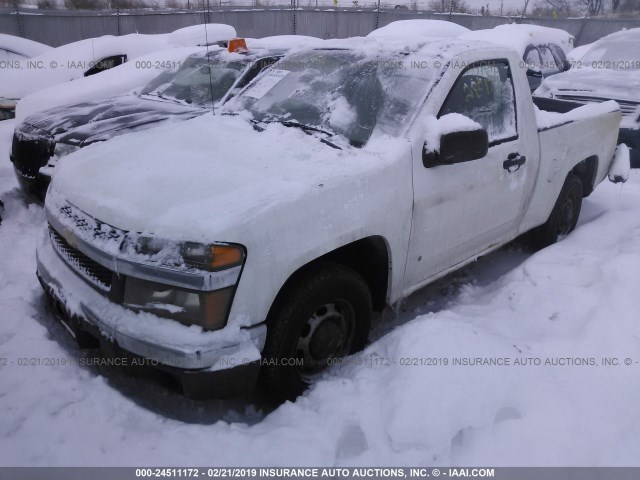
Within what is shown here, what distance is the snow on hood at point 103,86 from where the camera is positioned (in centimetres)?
656

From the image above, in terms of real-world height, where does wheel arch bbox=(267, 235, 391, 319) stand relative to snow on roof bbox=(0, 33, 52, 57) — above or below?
below

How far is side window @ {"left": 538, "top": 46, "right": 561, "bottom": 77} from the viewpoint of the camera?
1045 centimetres

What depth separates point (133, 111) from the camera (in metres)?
5.53

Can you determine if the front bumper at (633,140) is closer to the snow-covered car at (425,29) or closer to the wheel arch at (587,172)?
the wheel arch at (587,172)

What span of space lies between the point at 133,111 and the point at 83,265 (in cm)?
347

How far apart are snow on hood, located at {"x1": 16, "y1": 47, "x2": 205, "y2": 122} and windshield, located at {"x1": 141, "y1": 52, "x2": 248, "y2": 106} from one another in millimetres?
488

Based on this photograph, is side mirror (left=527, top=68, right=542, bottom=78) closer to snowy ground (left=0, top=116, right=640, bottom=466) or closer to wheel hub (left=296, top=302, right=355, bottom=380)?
snowy ground (left=0, top=116, right=640, bottom=466)

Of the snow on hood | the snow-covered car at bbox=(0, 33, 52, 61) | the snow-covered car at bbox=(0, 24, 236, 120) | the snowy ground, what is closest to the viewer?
the snowy ground

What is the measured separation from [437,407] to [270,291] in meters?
0.96

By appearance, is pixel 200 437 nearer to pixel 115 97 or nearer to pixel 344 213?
pixel 344 213

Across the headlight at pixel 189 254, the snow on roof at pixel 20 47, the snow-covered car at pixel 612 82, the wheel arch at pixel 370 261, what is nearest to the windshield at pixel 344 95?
the wheel arch at pixel 370 261

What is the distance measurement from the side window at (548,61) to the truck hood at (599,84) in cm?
225

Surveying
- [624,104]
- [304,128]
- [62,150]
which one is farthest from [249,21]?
[304,128]

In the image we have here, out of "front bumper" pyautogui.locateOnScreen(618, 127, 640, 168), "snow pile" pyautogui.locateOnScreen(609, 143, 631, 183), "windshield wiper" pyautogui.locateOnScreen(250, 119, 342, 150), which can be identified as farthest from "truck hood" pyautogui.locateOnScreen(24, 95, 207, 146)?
"front bumper" pyautogui.locateOnScreen(618, 127, 640, 168)
